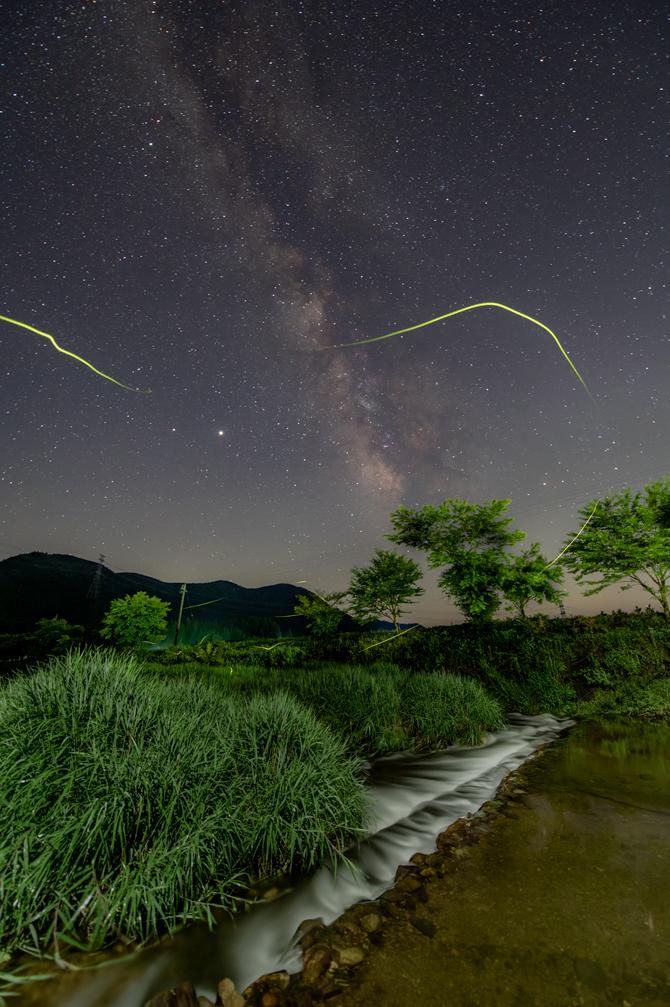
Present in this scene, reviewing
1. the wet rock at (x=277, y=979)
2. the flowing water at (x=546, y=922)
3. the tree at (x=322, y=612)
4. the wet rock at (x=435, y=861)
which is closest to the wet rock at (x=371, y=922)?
the flowing water at (x=546, y=922)

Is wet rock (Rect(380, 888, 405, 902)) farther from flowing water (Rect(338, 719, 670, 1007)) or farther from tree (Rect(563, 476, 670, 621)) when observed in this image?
tree (Rect(563, 476, 670, 621))

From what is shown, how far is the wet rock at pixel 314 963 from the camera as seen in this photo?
2412 mm

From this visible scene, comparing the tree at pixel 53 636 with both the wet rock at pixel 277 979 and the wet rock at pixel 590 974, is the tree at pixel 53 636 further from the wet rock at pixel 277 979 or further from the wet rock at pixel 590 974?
the wet rock at pixel 590 974

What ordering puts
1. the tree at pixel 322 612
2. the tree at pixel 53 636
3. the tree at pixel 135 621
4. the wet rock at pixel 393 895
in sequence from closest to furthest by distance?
the wet rock at pixel 393 895 → the tree at pixel 322 612 → the tree at pixel 53 636 → the tree at pixel 135 621

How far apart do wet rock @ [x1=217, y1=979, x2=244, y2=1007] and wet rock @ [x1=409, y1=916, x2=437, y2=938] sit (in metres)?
1.21

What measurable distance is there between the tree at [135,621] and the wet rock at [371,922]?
67.6 metres

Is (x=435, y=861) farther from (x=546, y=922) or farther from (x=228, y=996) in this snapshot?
(x=228, y=996)

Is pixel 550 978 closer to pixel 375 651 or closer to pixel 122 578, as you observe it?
pixel 375 651

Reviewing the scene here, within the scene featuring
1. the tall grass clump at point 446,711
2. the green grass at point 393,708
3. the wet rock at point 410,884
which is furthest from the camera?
the tall grass clump at point 446,711

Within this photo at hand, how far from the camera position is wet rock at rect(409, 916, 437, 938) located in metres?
2.72

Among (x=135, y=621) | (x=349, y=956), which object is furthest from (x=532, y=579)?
(x=135, y=621)

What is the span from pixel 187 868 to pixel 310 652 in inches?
663

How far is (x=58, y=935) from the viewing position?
98.8 inches

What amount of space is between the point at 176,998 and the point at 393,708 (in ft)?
21.8
